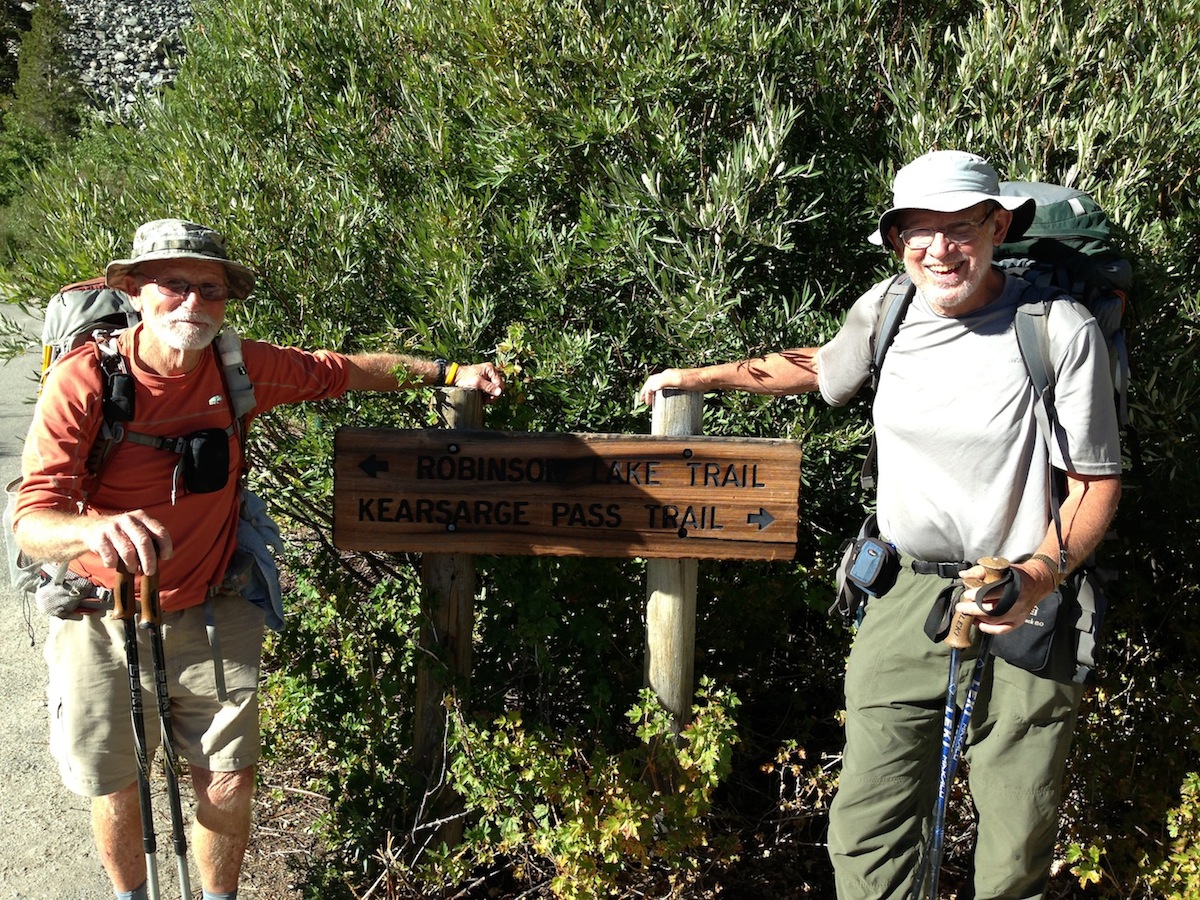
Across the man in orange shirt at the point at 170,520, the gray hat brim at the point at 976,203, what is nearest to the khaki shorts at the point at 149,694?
the man in orange shirt at the point at 170,520

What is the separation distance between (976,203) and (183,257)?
216cm

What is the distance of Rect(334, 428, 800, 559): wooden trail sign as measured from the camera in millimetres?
3352

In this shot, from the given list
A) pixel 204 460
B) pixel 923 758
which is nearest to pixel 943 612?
pixel 923 758

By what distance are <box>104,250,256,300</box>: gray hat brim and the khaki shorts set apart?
97cm

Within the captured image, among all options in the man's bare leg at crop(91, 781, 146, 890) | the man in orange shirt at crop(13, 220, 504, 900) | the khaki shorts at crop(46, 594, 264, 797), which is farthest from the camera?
the man's bare leg at crop(91, 781, 146, 890)

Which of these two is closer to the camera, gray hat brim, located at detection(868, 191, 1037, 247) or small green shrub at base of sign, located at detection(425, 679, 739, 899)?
gray hat brim, located at detection(868, 191, 1037, 247)

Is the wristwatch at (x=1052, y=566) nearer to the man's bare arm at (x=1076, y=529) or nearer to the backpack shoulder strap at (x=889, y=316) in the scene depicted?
the man's bare arm at (x=1076, y=529)

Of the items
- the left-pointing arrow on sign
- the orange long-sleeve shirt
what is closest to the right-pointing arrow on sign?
the left-pointing arrow on sign

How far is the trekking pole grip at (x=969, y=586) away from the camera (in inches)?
103

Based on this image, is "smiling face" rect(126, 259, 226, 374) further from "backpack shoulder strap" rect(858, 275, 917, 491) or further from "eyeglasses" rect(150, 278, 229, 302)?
"backpack shoulder strap" rect(858, 275, 917, 491)

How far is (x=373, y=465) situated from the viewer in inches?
132

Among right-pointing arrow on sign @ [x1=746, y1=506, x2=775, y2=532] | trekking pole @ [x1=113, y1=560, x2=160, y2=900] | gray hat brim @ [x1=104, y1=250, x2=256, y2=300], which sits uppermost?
gray hat brim @ [x1=104, y1=250, x2=256, y2=300]

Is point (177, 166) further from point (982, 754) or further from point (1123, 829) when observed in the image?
point (1123, 829)

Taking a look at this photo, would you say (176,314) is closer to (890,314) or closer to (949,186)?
(890,314)
